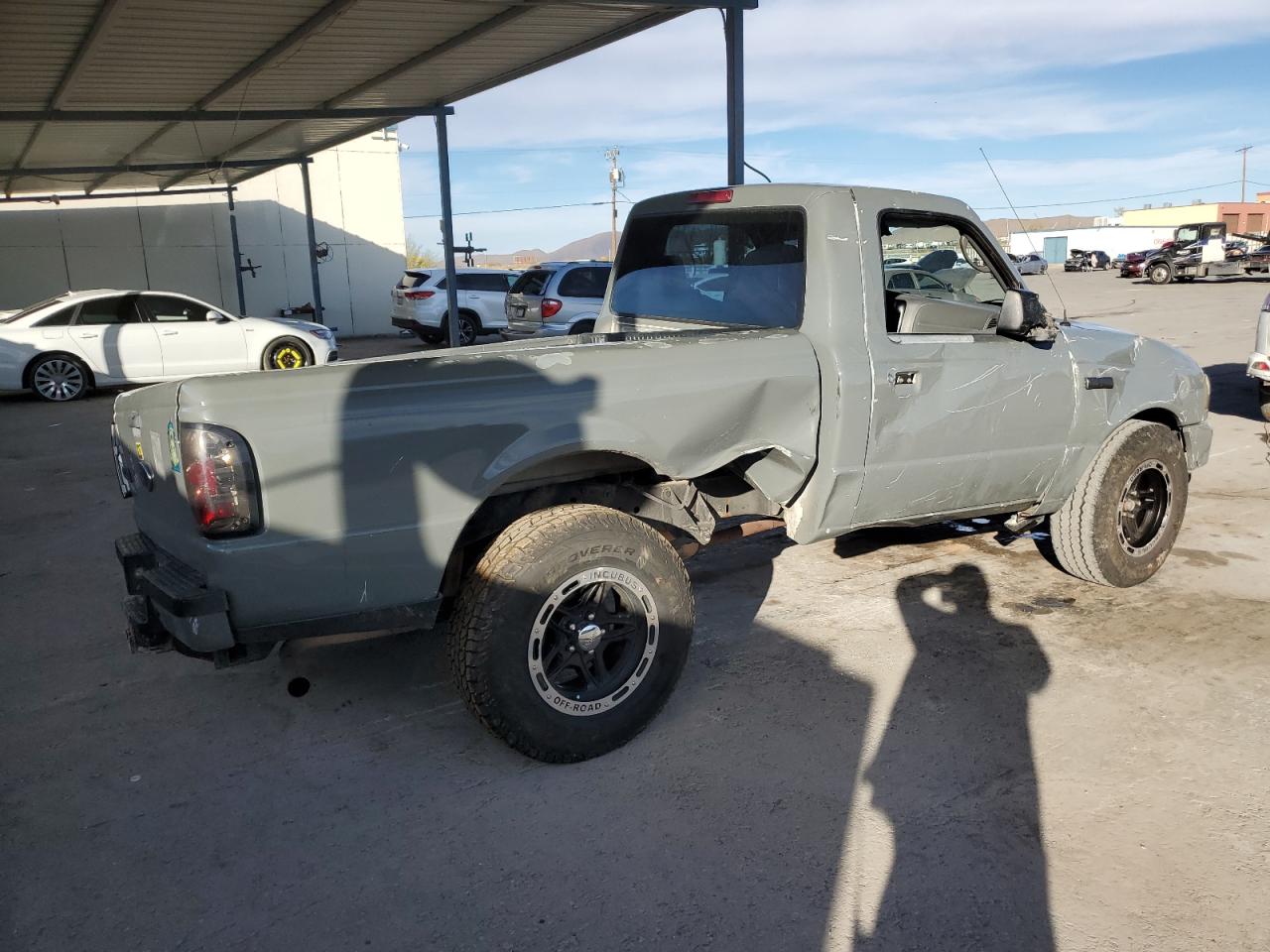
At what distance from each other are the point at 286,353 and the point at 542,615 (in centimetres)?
1353

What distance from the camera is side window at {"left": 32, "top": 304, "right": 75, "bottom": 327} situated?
46.2 feet

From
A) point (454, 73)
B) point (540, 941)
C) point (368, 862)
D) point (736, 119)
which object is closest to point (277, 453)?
point (368, 862)

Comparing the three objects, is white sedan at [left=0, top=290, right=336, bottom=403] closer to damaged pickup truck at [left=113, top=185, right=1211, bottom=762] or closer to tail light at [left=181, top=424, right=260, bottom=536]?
damaged pickup truck at [left=113, top=185, right=1211, bottom=762]

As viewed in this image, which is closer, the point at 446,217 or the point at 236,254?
the point at 446,217

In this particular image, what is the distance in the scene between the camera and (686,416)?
3.56m

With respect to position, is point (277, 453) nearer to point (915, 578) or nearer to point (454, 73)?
point (915, 578)

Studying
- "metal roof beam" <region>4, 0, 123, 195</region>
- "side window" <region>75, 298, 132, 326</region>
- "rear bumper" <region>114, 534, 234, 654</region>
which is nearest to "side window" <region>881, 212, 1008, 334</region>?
"rear bumper" <region>114, 534, 234, 654</region>

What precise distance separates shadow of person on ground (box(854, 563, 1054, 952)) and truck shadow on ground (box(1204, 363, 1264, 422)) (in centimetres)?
699

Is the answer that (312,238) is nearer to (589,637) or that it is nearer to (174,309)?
(174,309)

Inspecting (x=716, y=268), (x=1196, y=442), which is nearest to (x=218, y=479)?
(x=716, y=268)

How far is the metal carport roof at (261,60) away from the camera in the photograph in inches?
368

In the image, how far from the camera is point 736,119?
28.3 feet

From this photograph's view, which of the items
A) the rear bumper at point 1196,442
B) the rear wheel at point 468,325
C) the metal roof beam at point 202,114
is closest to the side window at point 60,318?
the metal roof beam at point 202,114

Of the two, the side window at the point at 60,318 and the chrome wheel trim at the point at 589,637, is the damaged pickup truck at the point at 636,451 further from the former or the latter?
the side window at the point at 60,318
